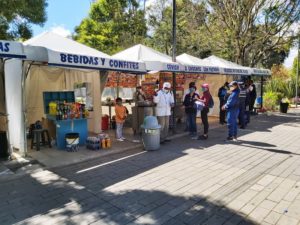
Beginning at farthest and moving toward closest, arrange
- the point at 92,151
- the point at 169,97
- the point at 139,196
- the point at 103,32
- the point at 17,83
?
the point at 103,32 → the point at 169,97 → the point at 92,151 → the point at 17,83 → the point at 139,196

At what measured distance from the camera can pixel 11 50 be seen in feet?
17.2

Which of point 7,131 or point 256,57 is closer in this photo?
point 7,131

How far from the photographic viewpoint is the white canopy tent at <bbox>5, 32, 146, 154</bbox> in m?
6.32

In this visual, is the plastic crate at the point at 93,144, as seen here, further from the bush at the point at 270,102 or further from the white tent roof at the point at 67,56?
the bush at the point at 270,102

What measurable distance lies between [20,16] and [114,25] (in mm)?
13945

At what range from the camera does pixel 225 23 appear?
679 inches

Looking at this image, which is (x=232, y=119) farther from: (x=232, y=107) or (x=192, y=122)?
(x=192, y=122)

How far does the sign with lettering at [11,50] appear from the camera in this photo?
5065 millimetres

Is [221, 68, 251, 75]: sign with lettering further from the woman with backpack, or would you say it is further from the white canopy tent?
the white canopy tent

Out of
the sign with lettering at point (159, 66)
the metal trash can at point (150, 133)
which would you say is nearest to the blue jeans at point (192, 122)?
the sign with lettering at point (159, 66)

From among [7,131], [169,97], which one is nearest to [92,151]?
[7,131]

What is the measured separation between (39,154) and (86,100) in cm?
325

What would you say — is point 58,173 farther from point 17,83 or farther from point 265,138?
point 265,138

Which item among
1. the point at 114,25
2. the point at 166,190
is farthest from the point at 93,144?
the point at 114,25
